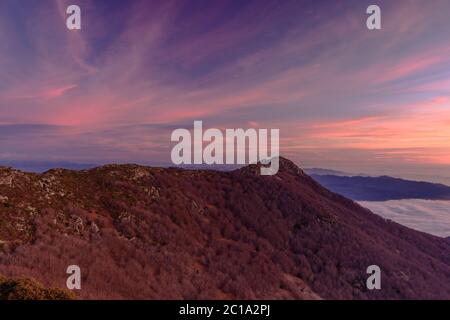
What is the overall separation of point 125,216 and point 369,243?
31.2m

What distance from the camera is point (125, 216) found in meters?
32.6

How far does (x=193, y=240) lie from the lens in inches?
1323

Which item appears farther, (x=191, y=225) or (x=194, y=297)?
(x=191, y=225)

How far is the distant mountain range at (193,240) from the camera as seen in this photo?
23.5m

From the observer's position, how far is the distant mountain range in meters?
23.5

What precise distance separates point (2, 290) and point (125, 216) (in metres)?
19.8

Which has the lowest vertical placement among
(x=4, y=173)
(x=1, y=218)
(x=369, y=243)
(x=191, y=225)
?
(x=369, y=243)

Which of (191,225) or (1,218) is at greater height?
(1,218)

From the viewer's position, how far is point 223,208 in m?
44.0

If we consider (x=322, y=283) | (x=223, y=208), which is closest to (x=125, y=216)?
(x=223, y=208)
